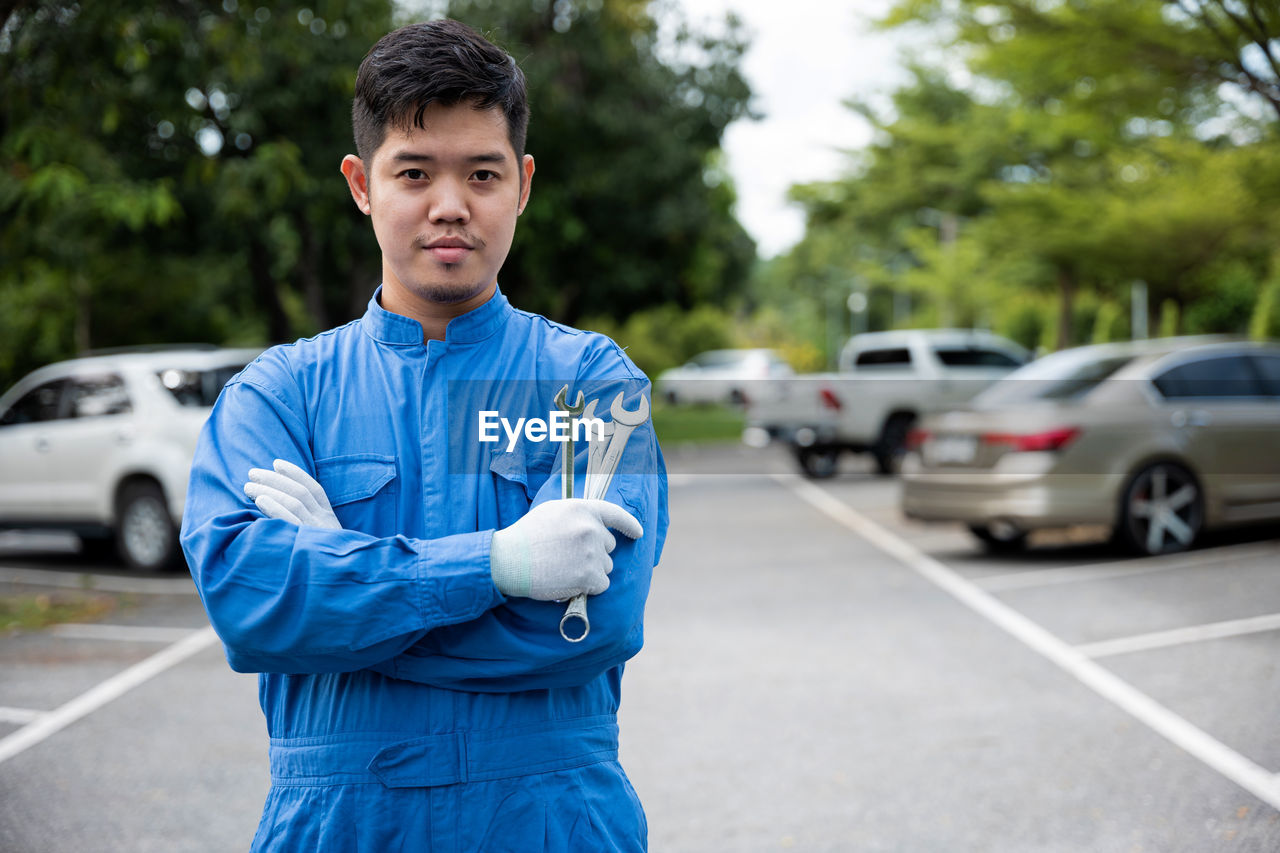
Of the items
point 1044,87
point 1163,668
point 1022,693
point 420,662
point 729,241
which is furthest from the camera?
point 729,241

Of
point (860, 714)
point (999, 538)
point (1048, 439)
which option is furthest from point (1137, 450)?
point (860, 714)

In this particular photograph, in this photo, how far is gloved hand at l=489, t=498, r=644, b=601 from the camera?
1.75 metres

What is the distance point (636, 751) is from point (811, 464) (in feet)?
45.0

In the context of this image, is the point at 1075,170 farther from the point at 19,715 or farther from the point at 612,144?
the point at 19,715

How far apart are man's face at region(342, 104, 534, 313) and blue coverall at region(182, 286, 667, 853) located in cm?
9

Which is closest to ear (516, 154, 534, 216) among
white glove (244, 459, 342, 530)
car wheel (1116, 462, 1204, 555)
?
white glove (244, 459, 342, 530)

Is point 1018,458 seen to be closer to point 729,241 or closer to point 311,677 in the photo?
point 311,677

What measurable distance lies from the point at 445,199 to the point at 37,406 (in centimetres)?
1048

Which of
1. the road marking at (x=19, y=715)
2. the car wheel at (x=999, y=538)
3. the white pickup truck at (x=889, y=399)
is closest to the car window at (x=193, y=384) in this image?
Result: the road marking at (x=19, y=715)

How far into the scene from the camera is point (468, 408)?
195 centimetres

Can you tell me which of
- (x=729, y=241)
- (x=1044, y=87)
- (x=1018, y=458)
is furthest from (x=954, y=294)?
(x=1018, y=458)

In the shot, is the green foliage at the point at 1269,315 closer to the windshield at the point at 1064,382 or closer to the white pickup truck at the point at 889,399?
the white pickup truck at the point at 889,399

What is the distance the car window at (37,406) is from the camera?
11023 mm

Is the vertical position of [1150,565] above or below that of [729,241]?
below
